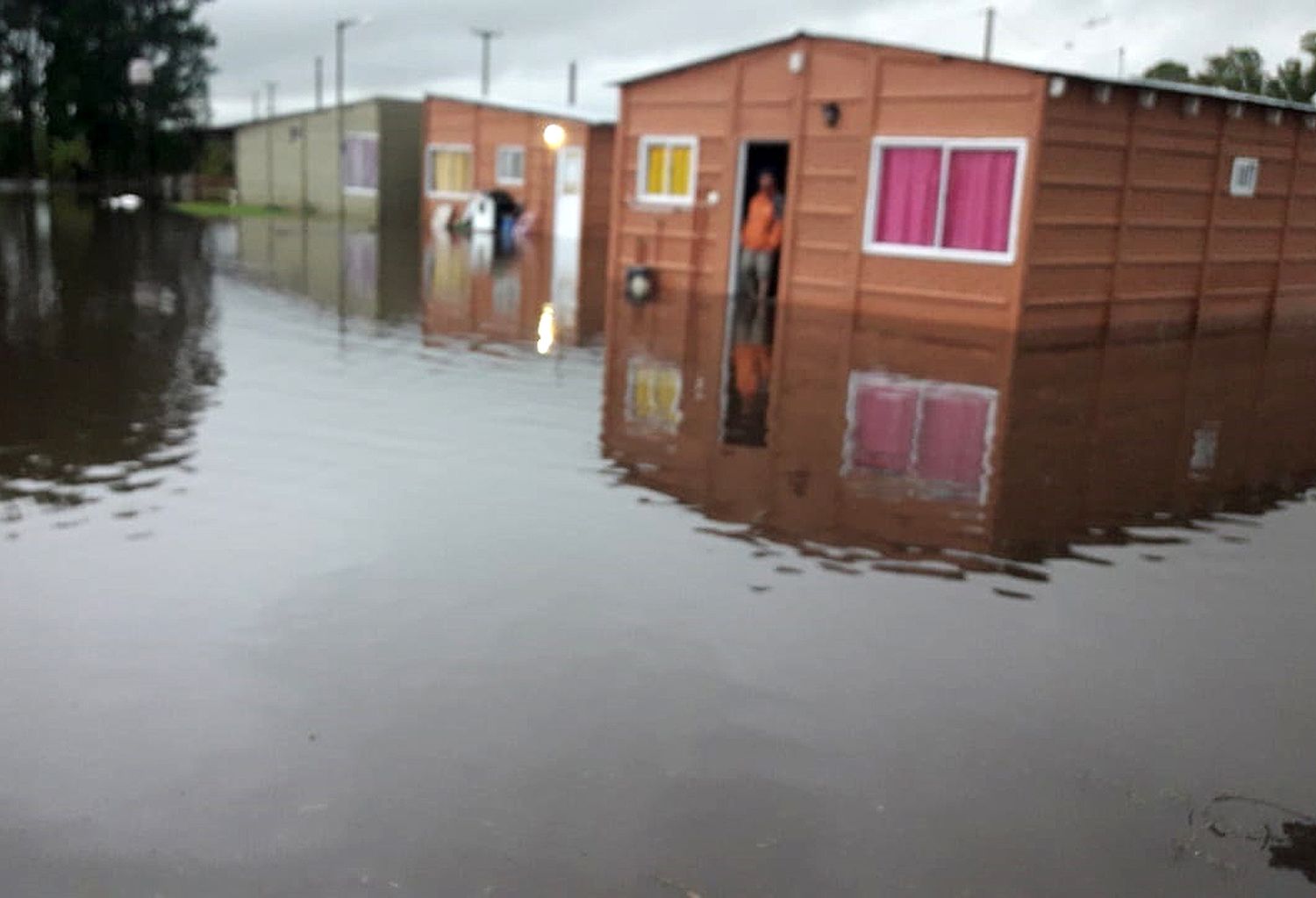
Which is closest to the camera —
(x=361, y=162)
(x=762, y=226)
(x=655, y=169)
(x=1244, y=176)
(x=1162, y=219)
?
(x=1162, y=219)

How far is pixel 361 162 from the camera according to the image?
42.6 m

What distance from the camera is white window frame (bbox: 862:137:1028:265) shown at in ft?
50.1

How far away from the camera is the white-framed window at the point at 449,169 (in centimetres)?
3691

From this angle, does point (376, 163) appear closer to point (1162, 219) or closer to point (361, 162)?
point (361, 162)

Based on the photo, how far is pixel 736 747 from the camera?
13.7 ft

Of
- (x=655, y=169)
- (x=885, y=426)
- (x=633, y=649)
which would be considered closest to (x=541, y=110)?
(x=655, y=169)

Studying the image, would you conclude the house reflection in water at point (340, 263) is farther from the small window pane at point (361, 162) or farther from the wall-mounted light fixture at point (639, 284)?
the small window pane at point (361, 162)

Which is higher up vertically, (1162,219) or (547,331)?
(1162,219)

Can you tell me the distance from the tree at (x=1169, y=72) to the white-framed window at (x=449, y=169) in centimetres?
2364

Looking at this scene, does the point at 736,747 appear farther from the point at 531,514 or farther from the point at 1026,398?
the point at 1026,398

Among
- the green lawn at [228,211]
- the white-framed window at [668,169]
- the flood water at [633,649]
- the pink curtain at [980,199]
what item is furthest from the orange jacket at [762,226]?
the green lawn at [228,211]

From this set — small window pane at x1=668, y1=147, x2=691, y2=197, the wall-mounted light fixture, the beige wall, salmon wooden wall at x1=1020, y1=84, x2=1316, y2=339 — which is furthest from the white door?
salmon wooden wall at x1=1020, y1=84, x2=1316, y2=339

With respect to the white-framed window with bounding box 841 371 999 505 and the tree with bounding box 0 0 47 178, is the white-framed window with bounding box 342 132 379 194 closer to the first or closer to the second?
the tree with bounding box 0 0 47 178

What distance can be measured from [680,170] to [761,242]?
2166 mm
